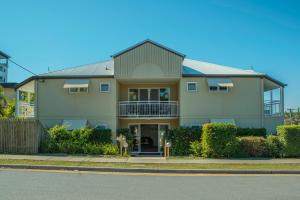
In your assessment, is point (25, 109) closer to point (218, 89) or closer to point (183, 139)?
point (183, 139)

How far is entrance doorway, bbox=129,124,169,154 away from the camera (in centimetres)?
2958

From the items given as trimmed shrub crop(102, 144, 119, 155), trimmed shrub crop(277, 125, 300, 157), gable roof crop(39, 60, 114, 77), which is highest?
gable roof crop(39, 60, 114, 77)

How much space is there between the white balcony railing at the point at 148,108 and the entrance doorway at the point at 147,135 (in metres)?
1.82

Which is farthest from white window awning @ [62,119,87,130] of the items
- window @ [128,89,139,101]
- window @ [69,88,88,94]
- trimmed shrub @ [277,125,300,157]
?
trimmed shrub @ [277,125,300,157]

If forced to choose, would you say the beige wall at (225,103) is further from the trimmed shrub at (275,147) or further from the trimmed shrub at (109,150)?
the trimmed shrub at (109,150)

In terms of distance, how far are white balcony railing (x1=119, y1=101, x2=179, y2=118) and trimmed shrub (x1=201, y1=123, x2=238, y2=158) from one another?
25.1 feet

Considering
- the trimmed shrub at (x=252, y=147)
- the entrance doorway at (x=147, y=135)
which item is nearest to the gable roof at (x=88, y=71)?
the entrance doorway at (x=147, y=135)

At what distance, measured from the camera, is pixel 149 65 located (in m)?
26.8

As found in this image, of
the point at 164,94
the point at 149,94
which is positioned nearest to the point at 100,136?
the point at 149,94

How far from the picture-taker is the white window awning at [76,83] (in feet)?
87.2

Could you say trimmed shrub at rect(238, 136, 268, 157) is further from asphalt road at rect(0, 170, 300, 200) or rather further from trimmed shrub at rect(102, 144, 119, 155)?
trimmed shrub at rect(102, 144, 119, 155)

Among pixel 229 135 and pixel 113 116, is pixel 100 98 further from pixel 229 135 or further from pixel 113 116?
pixel 229 135

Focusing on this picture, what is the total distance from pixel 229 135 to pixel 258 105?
7679mm

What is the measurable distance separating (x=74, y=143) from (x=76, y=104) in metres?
6.04
